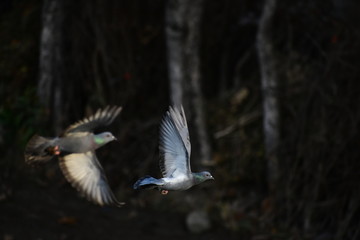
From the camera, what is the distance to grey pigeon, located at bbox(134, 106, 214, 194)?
17.8 feet

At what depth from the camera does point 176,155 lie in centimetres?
571

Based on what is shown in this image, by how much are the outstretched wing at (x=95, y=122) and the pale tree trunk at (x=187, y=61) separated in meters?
2.96

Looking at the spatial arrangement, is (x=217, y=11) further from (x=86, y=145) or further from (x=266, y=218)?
(x=86, y=145)

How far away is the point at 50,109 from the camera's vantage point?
380 inches

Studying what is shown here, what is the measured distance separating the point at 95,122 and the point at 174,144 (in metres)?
0.91

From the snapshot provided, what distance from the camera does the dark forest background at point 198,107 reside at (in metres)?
8.57

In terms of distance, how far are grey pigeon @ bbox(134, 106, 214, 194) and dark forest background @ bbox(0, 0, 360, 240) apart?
2.75m

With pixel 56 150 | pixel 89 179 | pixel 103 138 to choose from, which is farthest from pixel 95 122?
pixel 89 179

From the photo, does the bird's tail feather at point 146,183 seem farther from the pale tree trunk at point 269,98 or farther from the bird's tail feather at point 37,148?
the pale tree trunk at point 269,98

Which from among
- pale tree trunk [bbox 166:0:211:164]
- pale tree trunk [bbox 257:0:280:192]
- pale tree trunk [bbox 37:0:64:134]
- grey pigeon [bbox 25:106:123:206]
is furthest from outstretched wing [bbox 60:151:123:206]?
pale tree trunk [bbox 257:0:280:192]

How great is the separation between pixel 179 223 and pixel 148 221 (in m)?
0.38

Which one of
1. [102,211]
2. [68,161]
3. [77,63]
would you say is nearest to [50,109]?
[77,63]

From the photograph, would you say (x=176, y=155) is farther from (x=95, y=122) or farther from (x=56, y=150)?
(x=56, y=150)

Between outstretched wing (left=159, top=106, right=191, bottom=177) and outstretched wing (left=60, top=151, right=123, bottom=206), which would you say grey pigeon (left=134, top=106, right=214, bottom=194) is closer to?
outstretched wing (left=159, top=106, right=191, bottom=177)
